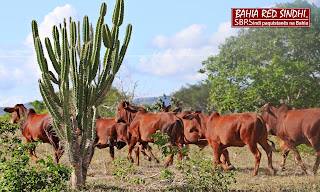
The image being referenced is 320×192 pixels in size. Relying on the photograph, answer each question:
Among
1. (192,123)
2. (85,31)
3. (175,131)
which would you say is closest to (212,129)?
(175,131)

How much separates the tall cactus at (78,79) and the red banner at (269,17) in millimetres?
12896

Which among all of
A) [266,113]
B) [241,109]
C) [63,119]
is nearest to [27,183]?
[63,119]

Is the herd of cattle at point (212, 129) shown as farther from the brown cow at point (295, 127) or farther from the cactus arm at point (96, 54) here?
the cactus arm at point (96, 54)

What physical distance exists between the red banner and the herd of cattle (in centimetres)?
937

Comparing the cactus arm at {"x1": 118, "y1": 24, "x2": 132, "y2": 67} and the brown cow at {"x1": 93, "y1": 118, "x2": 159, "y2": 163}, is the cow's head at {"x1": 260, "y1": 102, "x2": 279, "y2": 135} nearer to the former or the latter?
the brown cow at {"x1": 93, "y1": 118, "x2": 159, "y2": 163}

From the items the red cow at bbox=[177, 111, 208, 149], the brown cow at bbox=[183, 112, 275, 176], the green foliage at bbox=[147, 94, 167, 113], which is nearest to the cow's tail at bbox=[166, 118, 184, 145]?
the red cow at bbox=[177, 111, 208, 149]

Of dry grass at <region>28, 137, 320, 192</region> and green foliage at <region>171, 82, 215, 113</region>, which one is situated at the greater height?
green foliage at <region>171, 82, 215, 113</region>

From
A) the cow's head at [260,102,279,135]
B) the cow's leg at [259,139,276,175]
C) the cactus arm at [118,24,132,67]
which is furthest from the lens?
the cow's head at [260,102,279,135]

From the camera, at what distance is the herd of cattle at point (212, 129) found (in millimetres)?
Answer: 10305

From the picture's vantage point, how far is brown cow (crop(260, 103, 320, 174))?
33.4 feet

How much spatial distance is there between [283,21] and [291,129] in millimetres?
14175

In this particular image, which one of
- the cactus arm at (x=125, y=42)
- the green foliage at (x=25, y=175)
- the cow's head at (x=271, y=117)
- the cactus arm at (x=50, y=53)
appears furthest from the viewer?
the cow's head at (x=271, y=117)

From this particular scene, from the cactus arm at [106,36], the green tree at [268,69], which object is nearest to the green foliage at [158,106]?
the green tree at [268,69]

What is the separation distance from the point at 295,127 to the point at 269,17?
1302 centimetres
